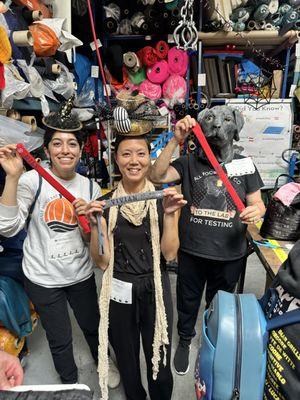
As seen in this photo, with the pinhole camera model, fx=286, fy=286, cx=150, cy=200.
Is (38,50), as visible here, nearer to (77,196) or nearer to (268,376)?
(77,196)

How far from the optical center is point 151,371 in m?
1.24

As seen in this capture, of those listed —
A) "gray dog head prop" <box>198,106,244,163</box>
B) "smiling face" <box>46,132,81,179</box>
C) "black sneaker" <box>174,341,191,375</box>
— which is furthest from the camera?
"black sneaker" <box>174,341,191,375</box>

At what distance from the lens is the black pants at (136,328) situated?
3.65 ft

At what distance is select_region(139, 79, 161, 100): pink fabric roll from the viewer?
3.07 metres

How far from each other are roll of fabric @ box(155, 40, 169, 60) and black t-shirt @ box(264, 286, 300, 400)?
2.90 m

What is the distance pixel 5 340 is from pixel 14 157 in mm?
991

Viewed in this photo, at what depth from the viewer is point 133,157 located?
1.07 metres

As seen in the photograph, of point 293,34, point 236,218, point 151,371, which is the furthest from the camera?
point 293,34

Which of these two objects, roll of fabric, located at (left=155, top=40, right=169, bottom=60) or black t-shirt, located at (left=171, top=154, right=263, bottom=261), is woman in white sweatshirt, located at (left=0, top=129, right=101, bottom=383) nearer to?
black t-shirt, located at (left=171, top=154, right=263, bottom=261)

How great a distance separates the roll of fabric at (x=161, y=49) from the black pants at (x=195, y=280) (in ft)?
7.80

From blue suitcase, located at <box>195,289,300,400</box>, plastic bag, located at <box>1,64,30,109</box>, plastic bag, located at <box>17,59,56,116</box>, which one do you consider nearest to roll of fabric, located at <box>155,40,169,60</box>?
plastic bag, located at <box>17,59,56,116</box>

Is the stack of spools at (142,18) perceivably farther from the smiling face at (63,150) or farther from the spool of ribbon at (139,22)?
the smiling face at (63,150)

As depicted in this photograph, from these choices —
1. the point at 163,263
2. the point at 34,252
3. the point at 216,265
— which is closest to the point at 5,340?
the point at 34,252

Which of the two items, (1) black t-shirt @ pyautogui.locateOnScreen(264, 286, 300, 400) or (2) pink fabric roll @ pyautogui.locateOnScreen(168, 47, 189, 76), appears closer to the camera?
(1) black t-shirt @ pyautogui.locateOnScreen(264, 286, 300, 400)
